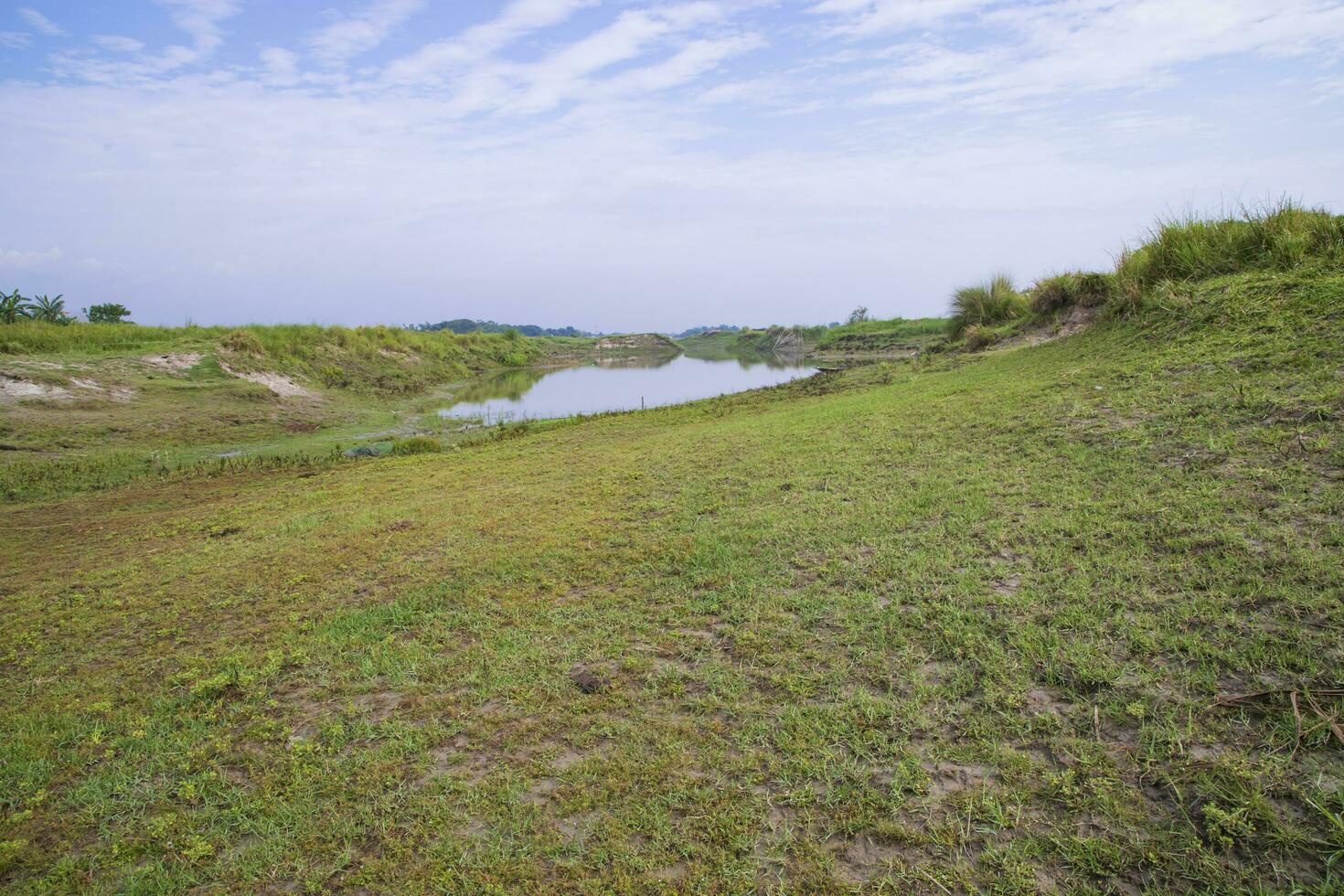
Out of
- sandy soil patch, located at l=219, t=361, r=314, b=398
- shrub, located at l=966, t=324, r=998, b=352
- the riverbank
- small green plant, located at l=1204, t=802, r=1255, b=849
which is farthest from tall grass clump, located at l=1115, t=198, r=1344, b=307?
sandy soil patch, located at l=219, t=361, r=314, b=398

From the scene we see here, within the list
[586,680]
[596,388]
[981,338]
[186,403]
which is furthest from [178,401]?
[981,338]

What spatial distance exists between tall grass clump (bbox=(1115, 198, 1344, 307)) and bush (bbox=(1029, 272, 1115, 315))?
3.87ft

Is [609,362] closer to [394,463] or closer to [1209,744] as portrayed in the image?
[394,463]

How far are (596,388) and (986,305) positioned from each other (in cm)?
1654

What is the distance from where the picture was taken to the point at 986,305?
2042cm

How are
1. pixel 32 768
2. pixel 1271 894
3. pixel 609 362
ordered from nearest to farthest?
pixel 1271 894 → pixel 32 768 → pixel 609 362

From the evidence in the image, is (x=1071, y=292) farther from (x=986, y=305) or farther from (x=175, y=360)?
(x=175, y=360)

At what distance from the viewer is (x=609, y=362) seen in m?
50.5

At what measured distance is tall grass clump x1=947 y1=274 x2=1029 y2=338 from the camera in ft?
63.1

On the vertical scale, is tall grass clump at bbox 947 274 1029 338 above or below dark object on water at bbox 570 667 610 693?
above

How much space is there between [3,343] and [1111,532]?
76.1 ft

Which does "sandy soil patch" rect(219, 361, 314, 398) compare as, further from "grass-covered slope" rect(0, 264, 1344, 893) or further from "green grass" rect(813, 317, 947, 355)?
"green grass" rect(813, 317, 947, 355)

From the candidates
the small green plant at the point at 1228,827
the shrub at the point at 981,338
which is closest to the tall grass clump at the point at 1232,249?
the shrub at the point at 981,338

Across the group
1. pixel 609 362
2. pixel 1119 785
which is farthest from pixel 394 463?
pixel 609 362
